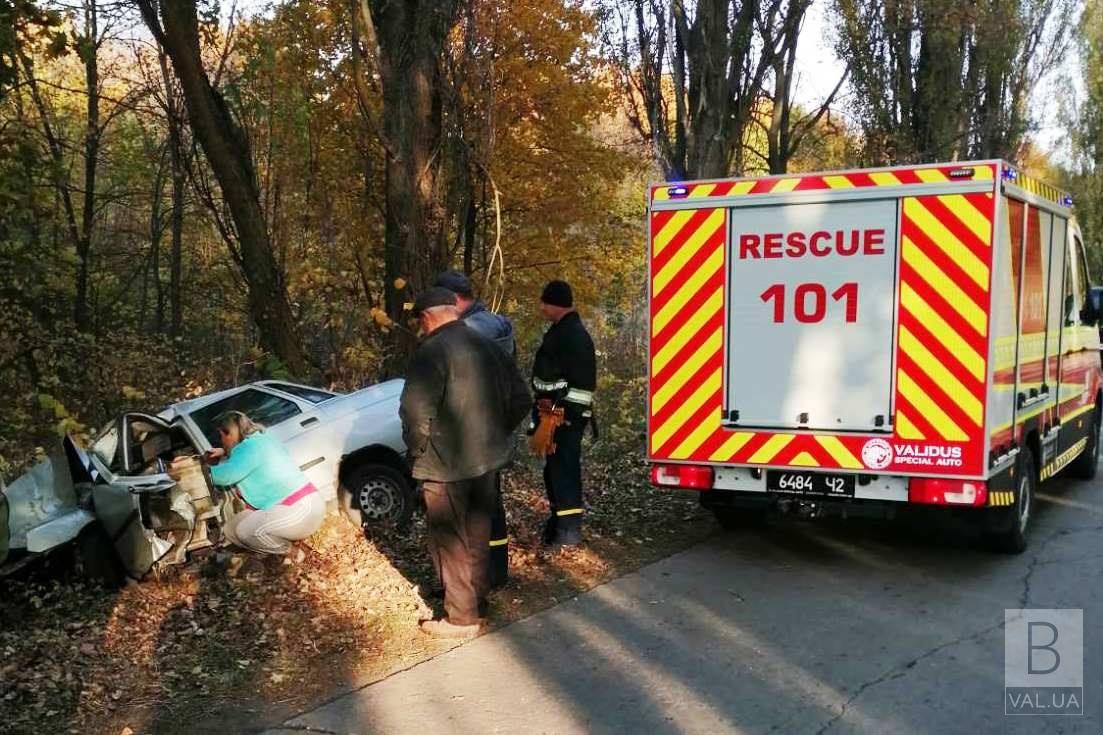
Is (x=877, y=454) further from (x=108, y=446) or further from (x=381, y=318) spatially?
(x=108, y=446)

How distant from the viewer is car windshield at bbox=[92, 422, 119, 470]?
23.9 ft

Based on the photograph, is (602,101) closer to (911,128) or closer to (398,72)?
(911,128)

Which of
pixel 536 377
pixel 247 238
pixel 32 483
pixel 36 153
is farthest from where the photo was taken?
pixel 247 238

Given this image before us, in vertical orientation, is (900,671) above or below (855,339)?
below

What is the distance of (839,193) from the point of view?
19.1 ft

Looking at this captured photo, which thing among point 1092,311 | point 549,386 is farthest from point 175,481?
point 1092,311

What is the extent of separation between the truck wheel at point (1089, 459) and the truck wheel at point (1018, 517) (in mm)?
2901

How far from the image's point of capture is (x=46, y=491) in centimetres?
609

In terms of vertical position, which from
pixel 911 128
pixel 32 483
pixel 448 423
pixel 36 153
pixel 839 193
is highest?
pixel 911 128

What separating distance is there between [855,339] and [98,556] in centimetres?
497

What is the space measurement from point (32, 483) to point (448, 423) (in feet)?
10.6

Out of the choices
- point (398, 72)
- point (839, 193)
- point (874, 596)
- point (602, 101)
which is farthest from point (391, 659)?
point (602, 101)

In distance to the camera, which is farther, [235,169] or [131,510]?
[235,169]

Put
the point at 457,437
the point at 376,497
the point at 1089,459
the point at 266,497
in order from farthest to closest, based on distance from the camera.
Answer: the point at 1089,459
the point at 376,497
the point at 266,497
the point at 457,437
